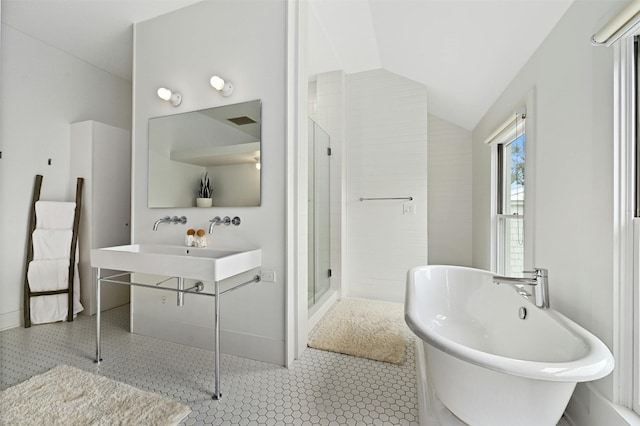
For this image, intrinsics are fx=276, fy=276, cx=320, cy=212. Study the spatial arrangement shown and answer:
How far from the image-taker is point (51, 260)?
2609 mm

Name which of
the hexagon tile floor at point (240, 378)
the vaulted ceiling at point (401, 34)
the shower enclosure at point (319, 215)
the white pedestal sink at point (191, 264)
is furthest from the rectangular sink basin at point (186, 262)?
the vaulted ceiling at point (401, 34)

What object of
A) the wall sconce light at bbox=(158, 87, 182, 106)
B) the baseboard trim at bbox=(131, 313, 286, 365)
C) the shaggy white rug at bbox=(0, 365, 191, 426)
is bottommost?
the shaggy white rug at bbox=(0, 365, 191, 426)

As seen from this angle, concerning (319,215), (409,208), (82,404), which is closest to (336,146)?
(319,215)

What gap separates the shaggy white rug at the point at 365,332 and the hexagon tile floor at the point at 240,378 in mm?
75

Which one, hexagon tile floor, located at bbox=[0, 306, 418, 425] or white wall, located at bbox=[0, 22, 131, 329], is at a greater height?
white wall, located at bbox=[0, 22, 131, 329]

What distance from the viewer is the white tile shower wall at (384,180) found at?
10.2ft

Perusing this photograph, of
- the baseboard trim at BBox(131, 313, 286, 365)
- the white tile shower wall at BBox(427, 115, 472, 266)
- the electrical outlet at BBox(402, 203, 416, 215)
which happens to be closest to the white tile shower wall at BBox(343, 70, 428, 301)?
the electrical outlet at BBox(402, 203, 416, 215)

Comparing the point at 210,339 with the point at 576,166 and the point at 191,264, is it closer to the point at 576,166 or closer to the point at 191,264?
the point at 191,264

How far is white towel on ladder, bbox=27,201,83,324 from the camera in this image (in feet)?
8.33

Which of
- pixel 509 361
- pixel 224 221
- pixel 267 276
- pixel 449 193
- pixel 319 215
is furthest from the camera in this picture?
pixel 449 193

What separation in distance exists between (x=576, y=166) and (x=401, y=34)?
66.9 inches

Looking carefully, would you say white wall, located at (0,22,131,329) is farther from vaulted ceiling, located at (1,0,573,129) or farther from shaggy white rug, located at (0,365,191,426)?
shaggy white rug, located at (0,365,191,426)

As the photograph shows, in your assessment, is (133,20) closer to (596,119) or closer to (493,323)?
(596,119)

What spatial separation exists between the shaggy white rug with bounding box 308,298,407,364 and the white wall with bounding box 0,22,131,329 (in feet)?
9.07
